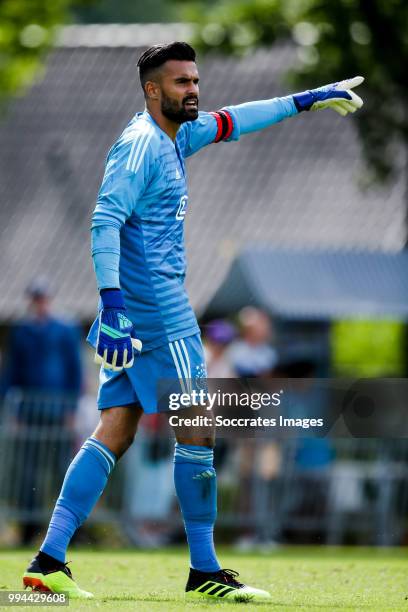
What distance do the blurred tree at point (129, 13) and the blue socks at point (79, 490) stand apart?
138ft

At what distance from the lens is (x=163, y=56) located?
276 inches

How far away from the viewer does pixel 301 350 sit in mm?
18500

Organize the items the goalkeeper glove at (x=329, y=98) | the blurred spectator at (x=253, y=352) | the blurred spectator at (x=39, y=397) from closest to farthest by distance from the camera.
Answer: the goalkeeper glove at (x=329, y=98) → the blurred spectator at (x=39, y=397) → the blurred spectator at (x=253, y=352)

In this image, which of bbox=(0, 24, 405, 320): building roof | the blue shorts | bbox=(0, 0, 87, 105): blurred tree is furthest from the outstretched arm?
bbox=(0, 24, 405, 320): building roof

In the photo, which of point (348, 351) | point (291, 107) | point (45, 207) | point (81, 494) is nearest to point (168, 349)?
point (81, 494)

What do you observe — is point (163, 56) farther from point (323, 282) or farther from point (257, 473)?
point (323, 282)

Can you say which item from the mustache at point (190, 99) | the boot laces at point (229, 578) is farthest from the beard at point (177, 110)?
the boot laces at point (229, 578)

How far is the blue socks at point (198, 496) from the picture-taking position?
6871mm

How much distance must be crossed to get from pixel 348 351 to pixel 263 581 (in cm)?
4113

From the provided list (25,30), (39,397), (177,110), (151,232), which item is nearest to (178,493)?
(151,232)

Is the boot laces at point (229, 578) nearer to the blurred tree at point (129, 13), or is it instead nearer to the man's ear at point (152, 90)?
the man's ear at point (152, 90)

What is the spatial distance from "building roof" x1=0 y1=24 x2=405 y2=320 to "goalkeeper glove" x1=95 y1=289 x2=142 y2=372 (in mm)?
17155

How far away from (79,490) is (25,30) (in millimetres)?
15377

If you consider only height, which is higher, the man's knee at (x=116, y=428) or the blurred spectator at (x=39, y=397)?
the blurred spectator at (x=39, y=397)
